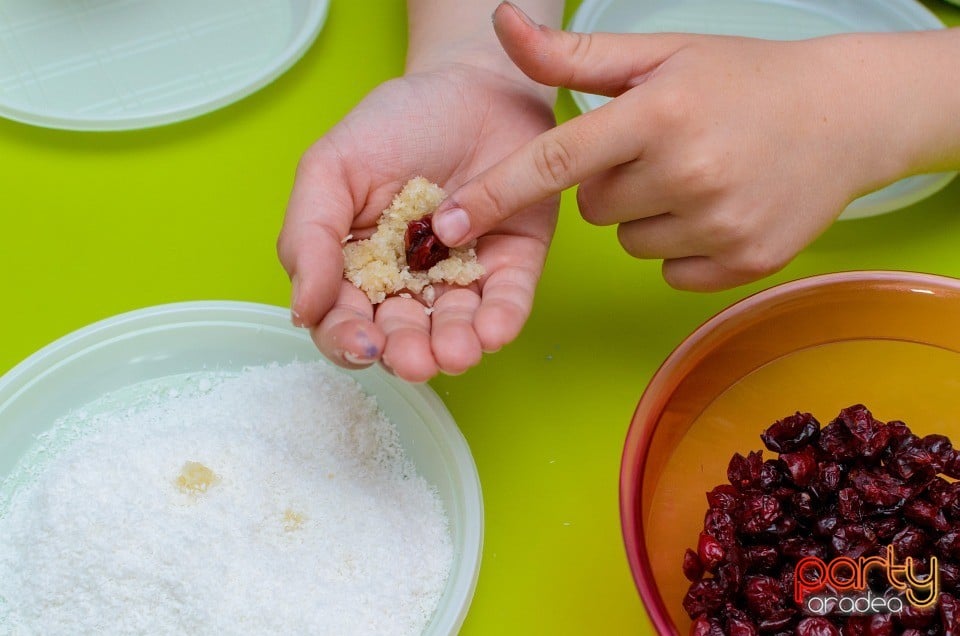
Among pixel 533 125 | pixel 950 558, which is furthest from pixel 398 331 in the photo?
pixel 950 558

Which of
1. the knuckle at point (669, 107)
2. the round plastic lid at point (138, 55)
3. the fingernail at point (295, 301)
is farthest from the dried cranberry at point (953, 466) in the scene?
the round plastic lid at point (138, 55)

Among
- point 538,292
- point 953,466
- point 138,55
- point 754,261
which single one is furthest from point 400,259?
point 138,55

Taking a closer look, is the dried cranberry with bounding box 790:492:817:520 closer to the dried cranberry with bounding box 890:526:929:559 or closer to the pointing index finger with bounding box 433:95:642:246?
the dried cranberry with bounding box 890:526:929:559

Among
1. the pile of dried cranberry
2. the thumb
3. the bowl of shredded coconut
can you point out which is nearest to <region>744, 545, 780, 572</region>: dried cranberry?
the pile of dried cranberry

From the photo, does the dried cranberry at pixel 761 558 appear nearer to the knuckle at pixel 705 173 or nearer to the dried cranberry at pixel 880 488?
the dried cranberry at pixel 880 488

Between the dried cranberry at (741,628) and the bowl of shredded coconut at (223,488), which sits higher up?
the dried cranberry at (741,628)

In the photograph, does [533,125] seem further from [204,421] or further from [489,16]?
[204,421]
